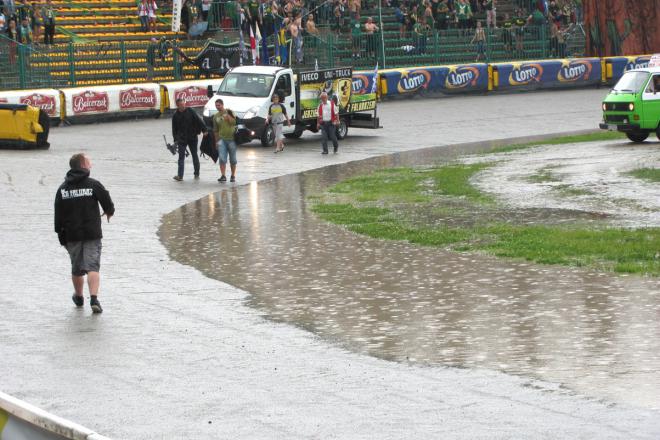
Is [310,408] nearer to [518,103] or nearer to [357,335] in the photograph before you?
[357,335]

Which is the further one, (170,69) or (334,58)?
(334,58)

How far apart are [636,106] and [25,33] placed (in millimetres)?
20425

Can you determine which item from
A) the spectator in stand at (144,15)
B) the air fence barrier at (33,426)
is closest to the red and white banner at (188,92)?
the spectator in stand at (144,15)

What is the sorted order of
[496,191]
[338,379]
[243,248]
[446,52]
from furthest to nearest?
1. [446,52]
2. [496,191]
3. [243,248]
4. [338,379]

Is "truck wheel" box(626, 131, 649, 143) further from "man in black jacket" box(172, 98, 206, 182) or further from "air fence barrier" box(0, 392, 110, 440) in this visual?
"air fence barrier" box(0, 392, 110, 440)

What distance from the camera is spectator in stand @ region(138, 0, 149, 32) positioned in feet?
151

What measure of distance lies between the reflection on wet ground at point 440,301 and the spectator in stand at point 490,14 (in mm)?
34773

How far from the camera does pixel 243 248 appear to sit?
17609mm

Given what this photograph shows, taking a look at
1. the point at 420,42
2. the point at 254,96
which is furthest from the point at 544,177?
the point at 420,42

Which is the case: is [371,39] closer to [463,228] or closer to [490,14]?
[490,14]

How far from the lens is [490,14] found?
53.5m

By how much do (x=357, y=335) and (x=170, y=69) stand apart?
104 feet

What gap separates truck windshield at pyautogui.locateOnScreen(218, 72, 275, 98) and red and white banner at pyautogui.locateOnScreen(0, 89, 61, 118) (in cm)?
622

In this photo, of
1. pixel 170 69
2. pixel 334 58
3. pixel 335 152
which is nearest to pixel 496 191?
pixel 335 152
